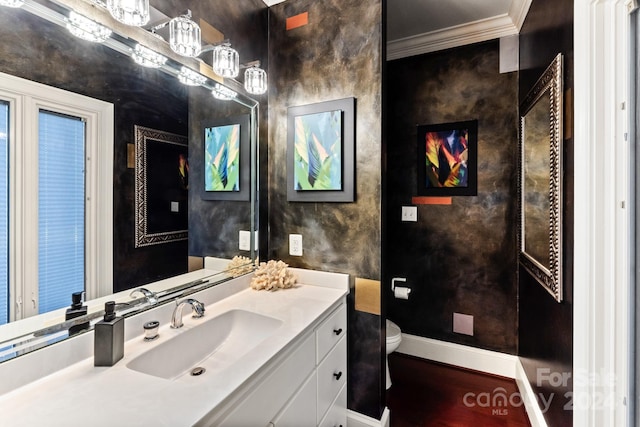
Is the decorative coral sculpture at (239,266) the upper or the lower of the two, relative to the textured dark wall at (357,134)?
lower

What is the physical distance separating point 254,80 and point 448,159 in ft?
5.23

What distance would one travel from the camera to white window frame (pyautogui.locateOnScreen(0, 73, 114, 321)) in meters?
0.81

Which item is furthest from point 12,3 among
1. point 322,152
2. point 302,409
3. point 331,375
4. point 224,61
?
point 331,375

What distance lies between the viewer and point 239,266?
1702 millimetres

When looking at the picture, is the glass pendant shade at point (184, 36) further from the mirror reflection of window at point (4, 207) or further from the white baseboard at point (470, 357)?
the white baseboard at point (470, 357)

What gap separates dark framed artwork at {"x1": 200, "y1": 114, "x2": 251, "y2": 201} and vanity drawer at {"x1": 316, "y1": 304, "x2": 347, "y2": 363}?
0.85 meters

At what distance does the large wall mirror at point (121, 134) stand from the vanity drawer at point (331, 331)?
0.60 metres

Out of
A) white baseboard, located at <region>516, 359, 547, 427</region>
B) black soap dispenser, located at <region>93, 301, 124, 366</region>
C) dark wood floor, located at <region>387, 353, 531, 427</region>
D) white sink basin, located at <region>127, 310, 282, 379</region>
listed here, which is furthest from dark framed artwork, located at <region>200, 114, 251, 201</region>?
white baseboard, located at <region>516, 359, 547, 427</region>

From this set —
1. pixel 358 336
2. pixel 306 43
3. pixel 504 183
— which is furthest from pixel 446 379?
pixel 306 43

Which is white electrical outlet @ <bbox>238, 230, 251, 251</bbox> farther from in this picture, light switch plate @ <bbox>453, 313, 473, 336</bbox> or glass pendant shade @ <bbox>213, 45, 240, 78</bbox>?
light switch plate @ <bbox>453, 313, 473, 336</bbox>

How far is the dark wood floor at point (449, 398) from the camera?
181 cm

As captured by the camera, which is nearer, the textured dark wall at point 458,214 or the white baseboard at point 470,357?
the white baseboard at point 470,357

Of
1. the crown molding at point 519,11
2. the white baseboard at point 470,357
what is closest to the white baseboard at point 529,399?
the white baseboard at point 470,357

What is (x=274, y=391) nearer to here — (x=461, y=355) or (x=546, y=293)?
(x=546, y=293)
